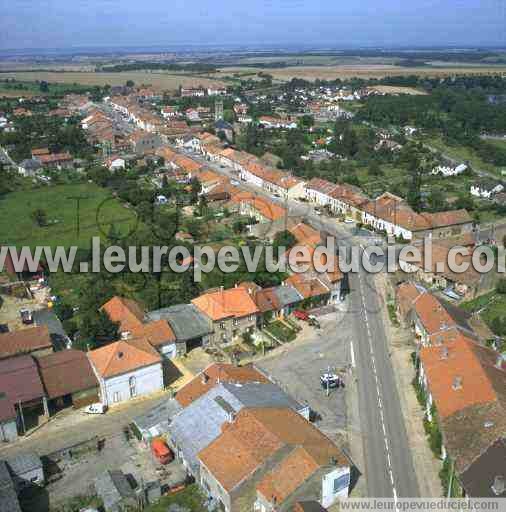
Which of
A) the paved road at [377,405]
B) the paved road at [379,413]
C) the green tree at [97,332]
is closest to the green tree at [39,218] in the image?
the green tree at [97,332]

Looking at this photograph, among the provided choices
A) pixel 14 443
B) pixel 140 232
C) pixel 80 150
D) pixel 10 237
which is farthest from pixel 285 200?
pixel 14 443

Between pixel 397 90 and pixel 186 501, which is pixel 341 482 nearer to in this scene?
pixel 186 501

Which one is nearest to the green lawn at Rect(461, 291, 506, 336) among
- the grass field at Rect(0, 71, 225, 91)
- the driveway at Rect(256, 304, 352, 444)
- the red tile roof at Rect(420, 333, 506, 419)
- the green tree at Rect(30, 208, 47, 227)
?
the driveway at Rect(256, 304, 352, 444)

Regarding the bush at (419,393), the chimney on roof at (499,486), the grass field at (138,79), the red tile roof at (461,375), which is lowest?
the bush at (419,393)

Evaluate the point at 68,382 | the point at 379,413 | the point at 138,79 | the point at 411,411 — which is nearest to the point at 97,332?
the point at 68,382

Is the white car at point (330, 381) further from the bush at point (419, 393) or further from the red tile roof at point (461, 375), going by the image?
the red tile roof at point (461, 375)

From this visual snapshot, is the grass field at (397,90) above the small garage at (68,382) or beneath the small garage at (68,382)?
above

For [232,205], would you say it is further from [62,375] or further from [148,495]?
[148,495]
